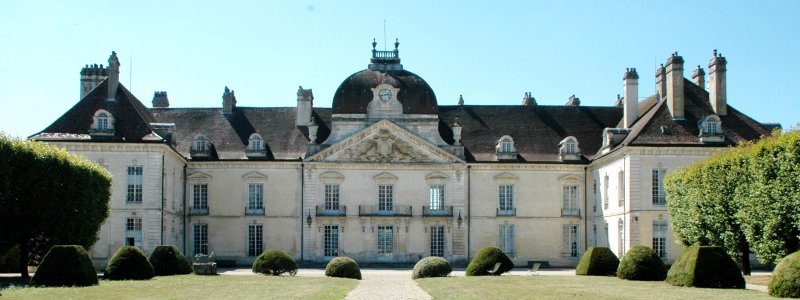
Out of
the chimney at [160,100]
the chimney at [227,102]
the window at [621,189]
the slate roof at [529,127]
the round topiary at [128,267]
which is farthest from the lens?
the chimney at [160,100]

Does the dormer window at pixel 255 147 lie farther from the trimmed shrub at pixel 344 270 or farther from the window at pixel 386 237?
the trimmed shrub at pixel 344 270

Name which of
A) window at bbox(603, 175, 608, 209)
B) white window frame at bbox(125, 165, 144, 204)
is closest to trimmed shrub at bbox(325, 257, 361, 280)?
white window frame at bbox(125, 165, 144, 204)

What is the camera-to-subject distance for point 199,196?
4503cm

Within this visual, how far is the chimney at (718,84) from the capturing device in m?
41.9

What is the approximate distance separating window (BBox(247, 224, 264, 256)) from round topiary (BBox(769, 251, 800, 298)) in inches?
1043

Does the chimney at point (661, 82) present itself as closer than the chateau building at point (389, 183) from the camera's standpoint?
Yes

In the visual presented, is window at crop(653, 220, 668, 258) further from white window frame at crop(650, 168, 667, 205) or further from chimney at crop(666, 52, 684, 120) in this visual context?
chimney at crop(666, 52, 684, 120)

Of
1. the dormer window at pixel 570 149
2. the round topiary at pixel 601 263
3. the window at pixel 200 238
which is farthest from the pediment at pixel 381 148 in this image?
the round topiary at pixel 601 263

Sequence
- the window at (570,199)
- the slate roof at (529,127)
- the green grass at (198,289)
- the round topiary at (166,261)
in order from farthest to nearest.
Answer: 1. the slate roof at (529,127)
2. the window at (570,199)
3. the round topiary at (166,261)
4. the green grass at (198,289)

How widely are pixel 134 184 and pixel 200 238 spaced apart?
5.93 m

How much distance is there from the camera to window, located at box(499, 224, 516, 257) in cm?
4556

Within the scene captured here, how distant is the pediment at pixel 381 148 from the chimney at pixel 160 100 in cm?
998

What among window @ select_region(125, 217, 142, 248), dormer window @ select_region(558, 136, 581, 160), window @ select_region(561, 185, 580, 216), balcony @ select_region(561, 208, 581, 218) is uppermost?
dormer window @ select_region(558, 136, 581, 160)

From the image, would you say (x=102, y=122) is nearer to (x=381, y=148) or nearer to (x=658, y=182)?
(x=381, y=148)
